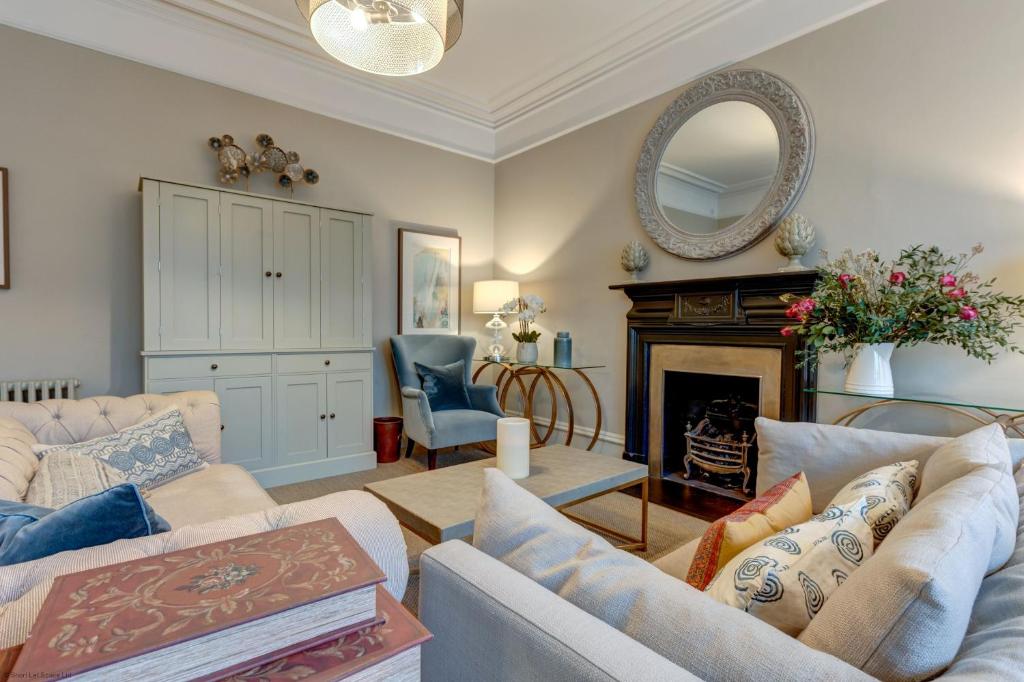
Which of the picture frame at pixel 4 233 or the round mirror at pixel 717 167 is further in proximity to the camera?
the round mirror at pixel 717 167

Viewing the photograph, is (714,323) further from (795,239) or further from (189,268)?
(189,268)

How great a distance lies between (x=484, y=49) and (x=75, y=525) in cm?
377

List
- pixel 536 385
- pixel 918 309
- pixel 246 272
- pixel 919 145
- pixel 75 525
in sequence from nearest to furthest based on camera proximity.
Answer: pixel 75 525
pixel 918 309
pixel 919 145
pixel 246 272
pixel 536 385

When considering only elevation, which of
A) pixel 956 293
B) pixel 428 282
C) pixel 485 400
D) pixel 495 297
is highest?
pixel 428 282

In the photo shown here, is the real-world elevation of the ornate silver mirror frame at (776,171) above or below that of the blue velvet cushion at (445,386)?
above

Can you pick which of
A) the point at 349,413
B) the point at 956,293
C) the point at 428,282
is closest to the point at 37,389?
the point at 349,413

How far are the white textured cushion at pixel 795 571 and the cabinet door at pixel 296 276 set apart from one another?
3.22 metres

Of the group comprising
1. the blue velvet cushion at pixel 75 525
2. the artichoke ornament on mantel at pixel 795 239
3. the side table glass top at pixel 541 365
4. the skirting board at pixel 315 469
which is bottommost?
the skirting board at pixel 315 469

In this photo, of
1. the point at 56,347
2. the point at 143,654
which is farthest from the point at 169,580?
the point at 56,347

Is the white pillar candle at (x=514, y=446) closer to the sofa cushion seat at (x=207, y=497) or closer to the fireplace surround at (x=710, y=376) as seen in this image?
the sofa cushion seat at (x=207, y=497)

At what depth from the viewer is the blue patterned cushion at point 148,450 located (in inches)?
71.9

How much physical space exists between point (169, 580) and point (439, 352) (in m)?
3.55

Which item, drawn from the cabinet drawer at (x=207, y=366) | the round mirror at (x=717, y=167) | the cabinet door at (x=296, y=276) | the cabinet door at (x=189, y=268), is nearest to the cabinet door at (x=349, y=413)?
the cabinet door at (x=296, y=276)

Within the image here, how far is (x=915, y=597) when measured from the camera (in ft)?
1.80
